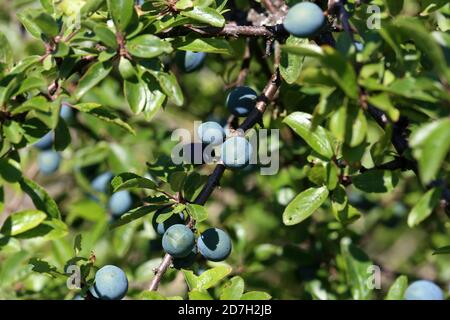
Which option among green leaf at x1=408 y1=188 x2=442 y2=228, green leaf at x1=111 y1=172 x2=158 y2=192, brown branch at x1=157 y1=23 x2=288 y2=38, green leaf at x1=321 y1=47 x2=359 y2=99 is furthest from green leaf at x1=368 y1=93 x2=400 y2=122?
green leaf at x1=111 y1=172 x2=158 y2=192

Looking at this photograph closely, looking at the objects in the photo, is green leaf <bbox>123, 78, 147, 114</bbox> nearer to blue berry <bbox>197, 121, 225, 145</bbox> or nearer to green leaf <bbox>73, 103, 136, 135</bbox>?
green leaf <bbox>73, 103, 136, 135</bbox>

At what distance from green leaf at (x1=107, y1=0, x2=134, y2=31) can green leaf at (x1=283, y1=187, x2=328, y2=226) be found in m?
0.47

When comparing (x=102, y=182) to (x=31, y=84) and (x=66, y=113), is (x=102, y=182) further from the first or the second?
(x=31, y=84)

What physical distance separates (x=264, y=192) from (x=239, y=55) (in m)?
0.69

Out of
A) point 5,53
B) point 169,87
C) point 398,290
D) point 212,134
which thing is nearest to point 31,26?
point 5,53

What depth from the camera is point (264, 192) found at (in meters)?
2.40

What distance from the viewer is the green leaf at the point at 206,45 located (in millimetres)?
1335

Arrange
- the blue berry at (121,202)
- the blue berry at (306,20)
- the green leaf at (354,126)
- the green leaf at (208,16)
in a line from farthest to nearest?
the blue berry at (121,202) < the green leaf at (208,16) < the blue berry at (306,20) < the green leaf at (354,126)

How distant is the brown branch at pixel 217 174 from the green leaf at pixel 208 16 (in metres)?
0.20

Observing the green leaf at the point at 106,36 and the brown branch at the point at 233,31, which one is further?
the brown branch at the point at 233,31

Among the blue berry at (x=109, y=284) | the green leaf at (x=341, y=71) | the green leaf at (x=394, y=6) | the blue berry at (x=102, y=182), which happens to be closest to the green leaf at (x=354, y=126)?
the green leaf at (x=341, y=71)

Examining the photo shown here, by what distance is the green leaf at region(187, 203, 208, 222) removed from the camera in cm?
127

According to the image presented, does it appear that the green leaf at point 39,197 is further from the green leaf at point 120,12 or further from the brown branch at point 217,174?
the green leaf at point 120,12
